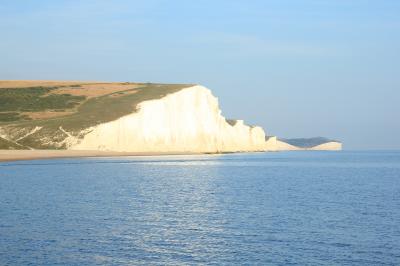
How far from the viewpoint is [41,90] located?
16125cm

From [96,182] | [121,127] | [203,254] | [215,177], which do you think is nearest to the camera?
[203,254]

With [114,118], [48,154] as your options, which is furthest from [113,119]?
[48,154]

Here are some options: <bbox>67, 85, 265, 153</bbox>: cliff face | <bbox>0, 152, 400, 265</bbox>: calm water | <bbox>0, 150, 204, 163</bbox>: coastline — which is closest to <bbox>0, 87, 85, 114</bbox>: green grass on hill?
<bbox>67, 85, 265, 153</bbox>: cliff face

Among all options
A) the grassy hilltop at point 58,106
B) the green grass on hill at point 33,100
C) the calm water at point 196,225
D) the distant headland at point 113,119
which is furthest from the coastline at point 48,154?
the calm water at point 196,225

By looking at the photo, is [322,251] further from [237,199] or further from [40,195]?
[40,195]

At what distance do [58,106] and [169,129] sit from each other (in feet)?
90.3

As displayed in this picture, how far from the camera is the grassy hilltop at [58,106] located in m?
114

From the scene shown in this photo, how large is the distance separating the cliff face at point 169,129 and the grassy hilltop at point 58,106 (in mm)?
2333

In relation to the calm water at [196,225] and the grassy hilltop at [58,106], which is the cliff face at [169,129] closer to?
the grassy hilltop at [58,106]

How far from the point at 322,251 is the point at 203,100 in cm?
12230

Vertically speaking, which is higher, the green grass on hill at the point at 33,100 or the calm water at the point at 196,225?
the green grass on hill at the point at 33,100

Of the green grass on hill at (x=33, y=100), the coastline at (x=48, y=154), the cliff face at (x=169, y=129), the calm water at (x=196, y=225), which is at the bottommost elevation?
the calm water at (x=196, y=225)

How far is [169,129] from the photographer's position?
13262cm

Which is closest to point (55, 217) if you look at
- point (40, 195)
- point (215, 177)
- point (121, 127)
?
point (40, 195)
